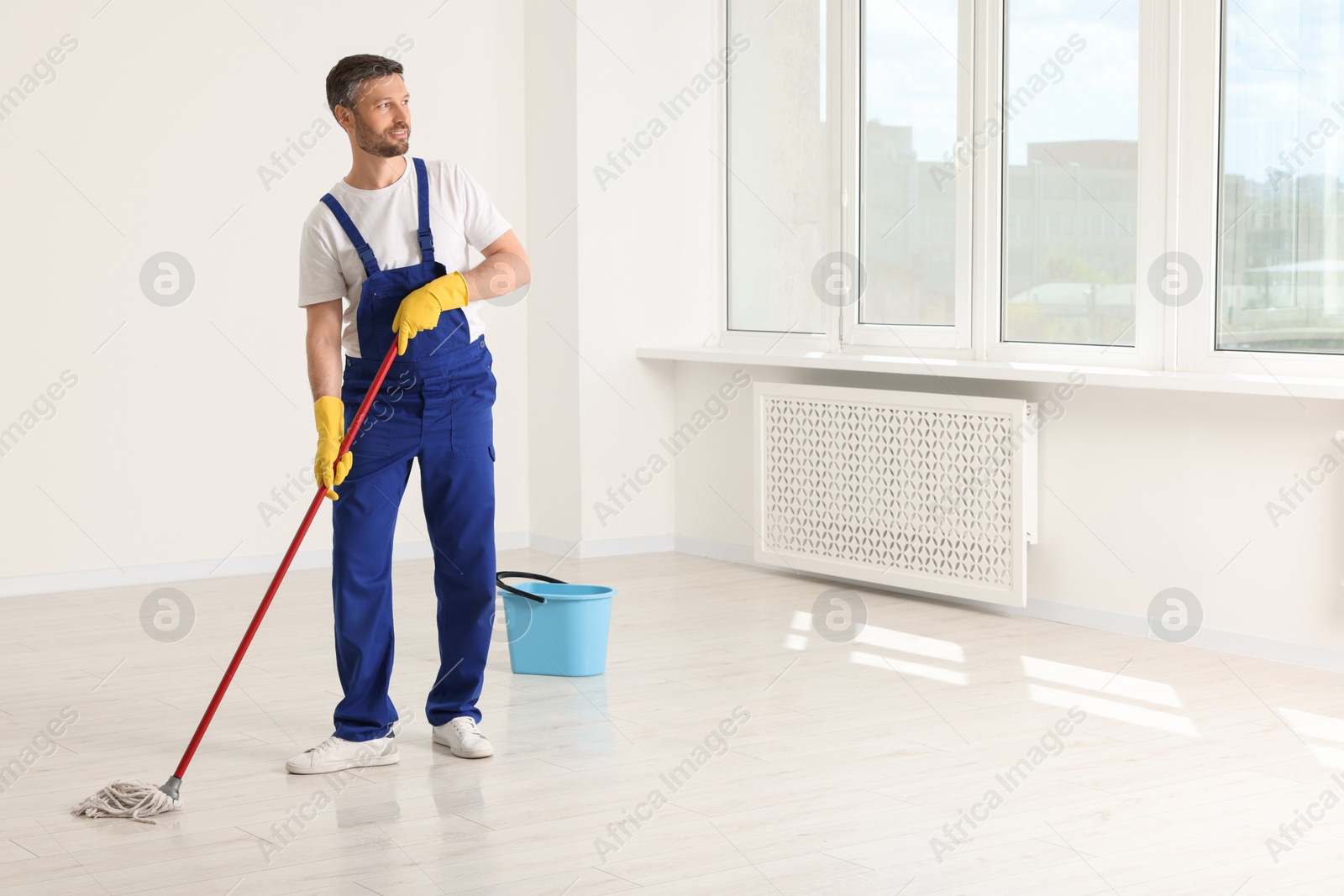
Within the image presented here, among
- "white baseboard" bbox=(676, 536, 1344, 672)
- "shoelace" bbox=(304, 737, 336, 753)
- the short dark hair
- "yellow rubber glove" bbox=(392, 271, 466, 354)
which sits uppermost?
the short dark hair

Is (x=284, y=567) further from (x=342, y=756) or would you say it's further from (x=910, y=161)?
(x=910, y=161)

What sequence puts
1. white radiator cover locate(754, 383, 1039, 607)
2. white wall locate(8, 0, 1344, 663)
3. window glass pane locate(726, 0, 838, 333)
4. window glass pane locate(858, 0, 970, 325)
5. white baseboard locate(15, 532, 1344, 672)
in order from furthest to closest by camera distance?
window glass pane locate(726, 0, 838, 333) → window glass pane locate(858, 0, 970, 325) → white radiator cover locate(754, 383, 1039, 607) → white wall locate(8, 0, 1344, 663) → white baseboard locate(15, 532, 1344, 672)

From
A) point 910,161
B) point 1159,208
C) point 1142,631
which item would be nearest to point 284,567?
point 1142,631

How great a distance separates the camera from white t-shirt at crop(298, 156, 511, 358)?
2.84 meters

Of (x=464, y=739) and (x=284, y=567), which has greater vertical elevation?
(x=284, y=567)

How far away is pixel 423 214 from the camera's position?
285 cm

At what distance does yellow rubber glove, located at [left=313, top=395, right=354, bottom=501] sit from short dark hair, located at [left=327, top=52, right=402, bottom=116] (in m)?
0.56

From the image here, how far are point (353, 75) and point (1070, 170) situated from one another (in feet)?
7.35

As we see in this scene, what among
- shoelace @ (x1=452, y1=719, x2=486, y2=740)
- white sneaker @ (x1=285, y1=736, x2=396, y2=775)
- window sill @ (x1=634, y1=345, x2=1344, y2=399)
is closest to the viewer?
white sneaker @ (x1=285, y1=736, x2=396, y2=775)

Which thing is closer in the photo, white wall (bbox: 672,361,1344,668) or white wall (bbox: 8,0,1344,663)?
white wall (bbox: 672,361,1344,668)

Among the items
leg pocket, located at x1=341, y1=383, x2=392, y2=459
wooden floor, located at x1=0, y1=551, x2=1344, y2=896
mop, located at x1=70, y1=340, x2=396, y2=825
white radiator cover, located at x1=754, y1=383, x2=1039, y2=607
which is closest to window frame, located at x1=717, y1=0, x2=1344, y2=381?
white radiator cover, located at x1=754, y1=383, x2=1039, y2=607

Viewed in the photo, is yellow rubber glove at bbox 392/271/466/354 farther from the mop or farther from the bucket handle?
the bucket handle

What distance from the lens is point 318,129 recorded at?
5070 mm

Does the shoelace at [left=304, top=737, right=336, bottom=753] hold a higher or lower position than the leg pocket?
lower
